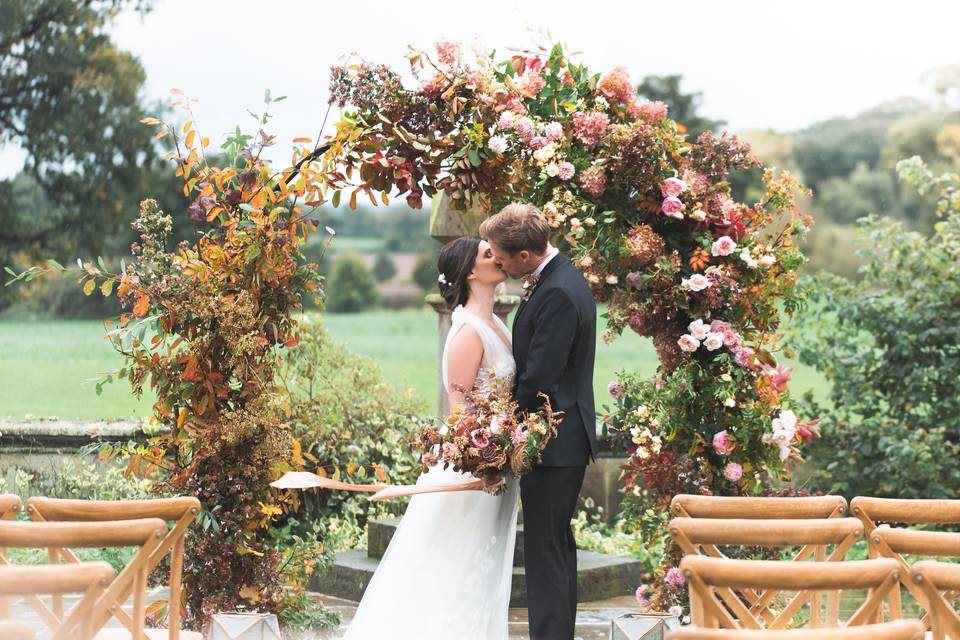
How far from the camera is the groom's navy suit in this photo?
4297mm

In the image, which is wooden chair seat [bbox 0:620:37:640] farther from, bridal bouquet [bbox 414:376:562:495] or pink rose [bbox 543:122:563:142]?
pink rose [bbox 543:122:563:142]

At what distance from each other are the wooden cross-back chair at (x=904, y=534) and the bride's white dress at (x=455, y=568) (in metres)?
1.43

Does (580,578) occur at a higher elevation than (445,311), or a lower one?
lower

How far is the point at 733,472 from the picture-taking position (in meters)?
4.83

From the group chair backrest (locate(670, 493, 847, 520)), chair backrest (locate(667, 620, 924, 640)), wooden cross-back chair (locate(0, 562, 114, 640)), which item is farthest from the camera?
chair backrest (locate(670, 493, 847, 520))

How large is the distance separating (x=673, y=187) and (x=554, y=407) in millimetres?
1125

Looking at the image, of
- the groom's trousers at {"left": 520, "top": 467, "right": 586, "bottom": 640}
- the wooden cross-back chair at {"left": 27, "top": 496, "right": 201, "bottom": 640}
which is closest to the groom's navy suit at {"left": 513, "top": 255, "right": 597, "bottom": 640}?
the groom's trousers at {"left": 520, "top": 467, "right": 586, "bottom": 640}

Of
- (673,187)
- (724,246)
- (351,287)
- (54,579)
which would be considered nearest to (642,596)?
(724,246)

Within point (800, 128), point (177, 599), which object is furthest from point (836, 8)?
point (177, 599)

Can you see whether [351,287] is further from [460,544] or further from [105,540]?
[105,540]

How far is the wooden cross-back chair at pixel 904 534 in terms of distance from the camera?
9.79 feet

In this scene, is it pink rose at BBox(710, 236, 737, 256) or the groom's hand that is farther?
pink rose at BBox(710, 236, 737, 256)

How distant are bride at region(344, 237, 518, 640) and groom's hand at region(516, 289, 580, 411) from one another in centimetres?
28

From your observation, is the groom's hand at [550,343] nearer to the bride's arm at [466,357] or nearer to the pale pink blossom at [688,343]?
the bride's arm at [466,357]
